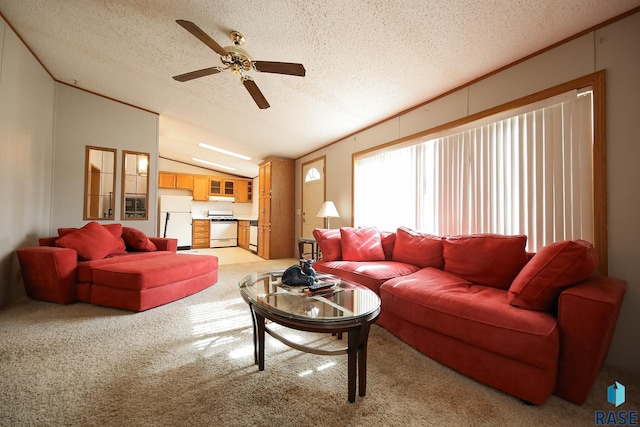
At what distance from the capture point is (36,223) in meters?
3.16

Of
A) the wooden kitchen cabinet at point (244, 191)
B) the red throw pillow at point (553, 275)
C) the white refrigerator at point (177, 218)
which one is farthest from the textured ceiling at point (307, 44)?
the wooden kitchen cabinet at point (244, 191)

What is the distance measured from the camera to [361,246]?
302 cm

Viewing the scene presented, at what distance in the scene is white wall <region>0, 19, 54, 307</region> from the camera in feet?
7.99

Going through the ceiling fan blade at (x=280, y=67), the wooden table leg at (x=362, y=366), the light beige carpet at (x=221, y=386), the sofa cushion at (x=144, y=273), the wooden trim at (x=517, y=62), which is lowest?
the light beige carpet at (x=221, y=386)

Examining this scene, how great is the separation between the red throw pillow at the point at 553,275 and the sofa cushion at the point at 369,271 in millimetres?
1004

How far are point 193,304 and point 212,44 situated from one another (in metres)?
2.59

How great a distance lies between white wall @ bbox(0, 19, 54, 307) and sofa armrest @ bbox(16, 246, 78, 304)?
0.59ft

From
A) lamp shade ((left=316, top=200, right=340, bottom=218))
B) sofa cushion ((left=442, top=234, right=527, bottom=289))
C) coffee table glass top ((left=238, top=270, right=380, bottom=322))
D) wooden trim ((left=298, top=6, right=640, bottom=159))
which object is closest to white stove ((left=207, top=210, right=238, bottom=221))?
lamp shade ((left=316, top=200, right=340, bottom=218))

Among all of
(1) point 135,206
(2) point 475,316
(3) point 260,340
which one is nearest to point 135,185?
(1) point 135,206

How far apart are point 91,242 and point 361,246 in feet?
11.1

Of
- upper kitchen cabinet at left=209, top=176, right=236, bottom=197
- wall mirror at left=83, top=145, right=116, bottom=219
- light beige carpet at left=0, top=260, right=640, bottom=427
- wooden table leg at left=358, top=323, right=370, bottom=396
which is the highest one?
upper kitchen cabinet at left=209, top=176, right=236, bottom=197

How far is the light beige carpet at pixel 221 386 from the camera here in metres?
1.18

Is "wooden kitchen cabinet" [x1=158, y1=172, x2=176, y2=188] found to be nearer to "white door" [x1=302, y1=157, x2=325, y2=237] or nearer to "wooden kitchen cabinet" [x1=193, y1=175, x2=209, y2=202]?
"wooden kitchen cabinet" [x1=193, y1=175, x2=209, y2=202]

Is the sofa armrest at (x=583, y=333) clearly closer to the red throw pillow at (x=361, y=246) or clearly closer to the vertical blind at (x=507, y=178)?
the vertical blind at (x=507, y=178)
